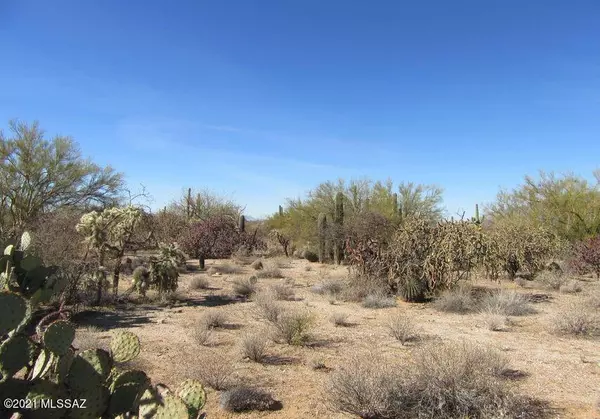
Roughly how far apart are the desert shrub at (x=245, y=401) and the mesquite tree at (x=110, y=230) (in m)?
6.74

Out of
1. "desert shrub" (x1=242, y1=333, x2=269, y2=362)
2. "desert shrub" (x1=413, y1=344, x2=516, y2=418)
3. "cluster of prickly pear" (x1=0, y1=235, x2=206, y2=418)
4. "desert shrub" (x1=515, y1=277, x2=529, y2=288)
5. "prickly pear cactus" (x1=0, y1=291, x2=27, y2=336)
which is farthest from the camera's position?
"desert shrub" (x1=515, y1=277, x2=529, y2=288)

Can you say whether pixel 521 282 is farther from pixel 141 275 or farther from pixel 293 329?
pixel 141 275

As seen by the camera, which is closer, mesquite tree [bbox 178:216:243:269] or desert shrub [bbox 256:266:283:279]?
desert shrub [bbox 256:266:283:279]

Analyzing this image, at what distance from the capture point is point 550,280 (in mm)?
14344

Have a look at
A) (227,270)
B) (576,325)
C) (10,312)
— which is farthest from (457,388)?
(227,270)

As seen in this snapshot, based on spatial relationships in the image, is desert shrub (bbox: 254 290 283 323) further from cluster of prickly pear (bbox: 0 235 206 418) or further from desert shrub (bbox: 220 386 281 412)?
cluster of prickly pear (bbox: 0 235 206 418)

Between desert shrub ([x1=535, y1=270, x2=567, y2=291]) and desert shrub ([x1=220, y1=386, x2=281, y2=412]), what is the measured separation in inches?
475

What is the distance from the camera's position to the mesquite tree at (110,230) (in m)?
10.9

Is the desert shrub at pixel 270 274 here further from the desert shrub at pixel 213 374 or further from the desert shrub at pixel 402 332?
the desert shrub at pixel 213 374

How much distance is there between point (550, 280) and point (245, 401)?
12523 mm

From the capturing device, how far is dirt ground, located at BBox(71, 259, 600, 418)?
18.2 ft

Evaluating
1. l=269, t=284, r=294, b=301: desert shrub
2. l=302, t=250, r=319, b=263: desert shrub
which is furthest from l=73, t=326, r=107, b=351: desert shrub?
l=302, t=250, r=319, b=263: desert shrub

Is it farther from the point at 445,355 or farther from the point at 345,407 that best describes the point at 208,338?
the point at 445,355

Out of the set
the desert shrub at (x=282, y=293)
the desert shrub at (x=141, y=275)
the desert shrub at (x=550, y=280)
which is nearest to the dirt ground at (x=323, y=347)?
the desert shrub at (x=282, y=293)
